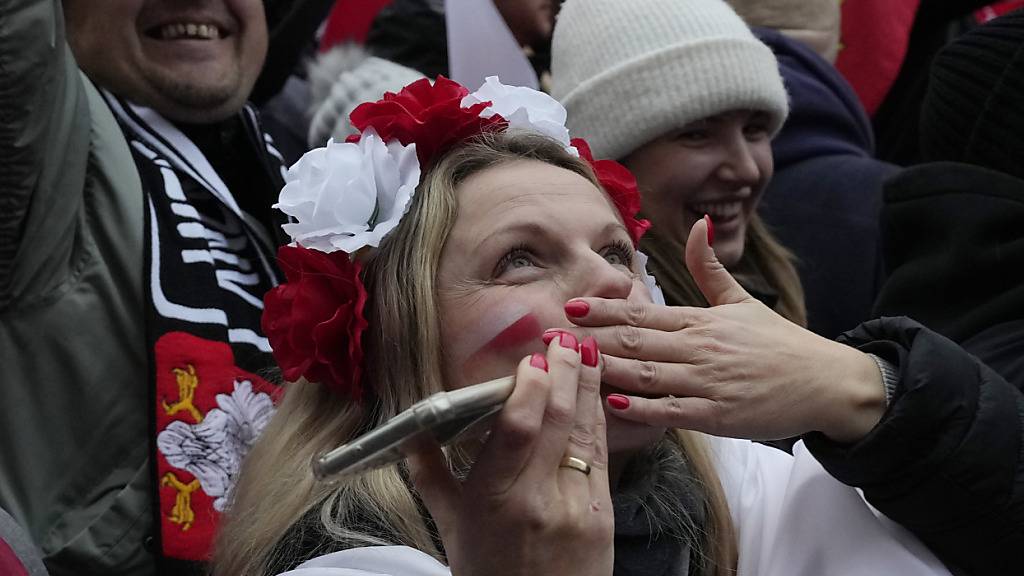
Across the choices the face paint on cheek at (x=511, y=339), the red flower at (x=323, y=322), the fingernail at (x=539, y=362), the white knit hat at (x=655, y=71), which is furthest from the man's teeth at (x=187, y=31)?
the fingernail at (x=539, y=362)

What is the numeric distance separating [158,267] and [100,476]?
417 mm

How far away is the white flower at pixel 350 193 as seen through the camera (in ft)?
7.21

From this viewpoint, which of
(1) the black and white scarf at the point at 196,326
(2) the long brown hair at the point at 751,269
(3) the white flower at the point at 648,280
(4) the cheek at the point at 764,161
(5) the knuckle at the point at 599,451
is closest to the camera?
(5) the knuckle at the point at 599,451

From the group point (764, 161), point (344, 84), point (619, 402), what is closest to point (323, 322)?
point (619, 402)

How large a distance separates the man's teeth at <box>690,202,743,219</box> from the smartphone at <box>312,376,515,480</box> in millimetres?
1792

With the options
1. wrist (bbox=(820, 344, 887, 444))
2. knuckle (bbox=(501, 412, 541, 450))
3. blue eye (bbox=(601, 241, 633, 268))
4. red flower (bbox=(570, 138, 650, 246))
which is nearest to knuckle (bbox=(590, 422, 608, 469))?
knuckle (bbox=(501, 412, 541, 450))

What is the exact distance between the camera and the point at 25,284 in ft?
8.16

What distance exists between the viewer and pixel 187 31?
3150 mm

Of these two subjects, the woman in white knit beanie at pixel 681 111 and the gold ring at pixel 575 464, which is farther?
the woman in white knit beanie at pixel 681 111

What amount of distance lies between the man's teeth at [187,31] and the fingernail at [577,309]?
1.60 meters

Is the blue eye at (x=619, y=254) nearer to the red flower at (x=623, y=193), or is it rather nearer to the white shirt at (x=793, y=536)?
the red flower at (x=623, y=193)

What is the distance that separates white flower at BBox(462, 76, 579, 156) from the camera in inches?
94.2

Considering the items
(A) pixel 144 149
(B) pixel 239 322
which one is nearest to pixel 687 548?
(B) pixel 239 322

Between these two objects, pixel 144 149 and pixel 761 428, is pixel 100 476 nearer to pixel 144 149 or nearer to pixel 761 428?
pixel 144 149
